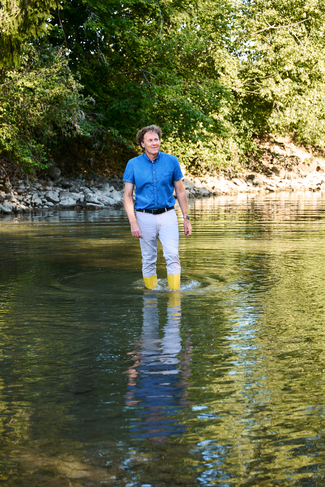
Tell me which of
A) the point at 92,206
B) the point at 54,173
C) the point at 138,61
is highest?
the point at 138,61

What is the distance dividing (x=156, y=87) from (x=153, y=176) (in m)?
20.3

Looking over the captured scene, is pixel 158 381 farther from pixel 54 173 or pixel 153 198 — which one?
pixel 54 173

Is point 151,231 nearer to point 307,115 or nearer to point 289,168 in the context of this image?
point 307,115

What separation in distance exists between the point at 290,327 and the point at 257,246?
6592 mm

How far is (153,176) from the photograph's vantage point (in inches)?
299

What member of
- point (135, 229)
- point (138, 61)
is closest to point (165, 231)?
→ point (135, 229)

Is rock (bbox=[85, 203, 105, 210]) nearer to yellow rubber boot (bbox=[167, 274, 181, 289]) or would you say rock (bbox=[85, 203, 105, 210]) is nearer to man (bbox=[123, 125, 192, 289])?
man (bbox=[123, 125, 192, 289])

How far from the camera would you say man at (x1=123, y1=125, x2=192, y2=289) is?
759cm

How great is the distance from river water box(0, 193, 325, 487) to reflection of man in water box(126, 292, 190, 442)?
0.01 m

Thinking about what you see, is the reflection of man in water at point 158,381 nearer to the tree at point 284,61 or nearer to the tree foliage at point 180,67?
the tree foliage at point 180,67

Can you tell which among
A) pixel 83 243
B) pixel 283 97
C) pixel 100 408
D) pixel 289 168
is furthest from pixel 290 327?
pixel 289 168

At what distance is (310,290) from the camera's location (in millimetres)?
7750

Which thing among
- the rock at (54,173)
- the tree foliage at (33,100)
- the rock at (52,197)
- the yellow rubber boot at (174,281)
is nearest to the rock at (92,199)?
the rock at (52,197)

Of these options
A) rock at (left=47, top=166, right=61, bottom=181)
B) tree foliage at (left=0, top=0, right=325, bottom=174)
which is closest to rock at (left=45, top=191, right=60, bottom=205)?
tree foliage at (left=0, top=0, right=325, bottom=174)
